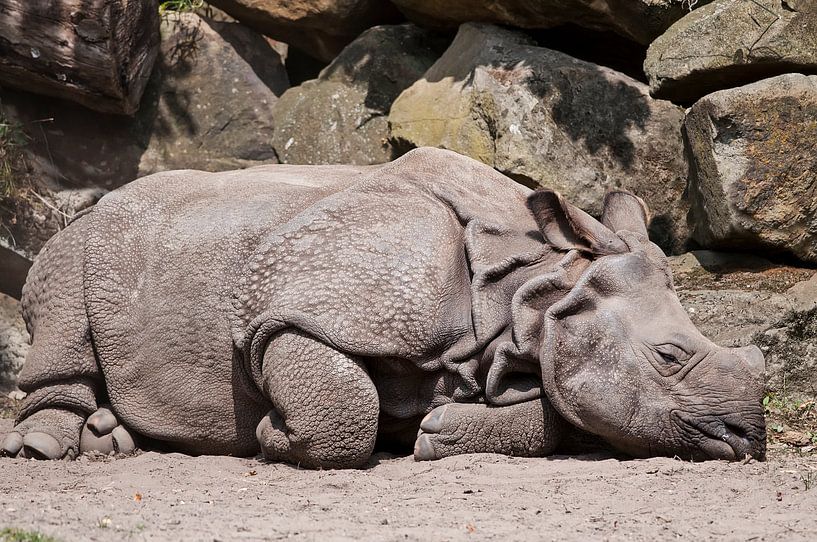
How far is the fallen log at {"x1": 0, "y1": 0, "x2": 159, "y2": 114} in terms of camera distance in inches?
334

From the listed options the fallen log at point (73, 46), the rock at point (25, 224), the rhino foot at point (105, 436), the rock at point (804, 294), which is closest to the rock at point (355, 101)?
the fallen log at point (73, 46)

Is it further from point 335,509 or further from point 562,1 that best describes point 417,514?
point 562,1

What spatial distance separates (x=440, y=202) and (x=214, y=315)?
1265 millimetres

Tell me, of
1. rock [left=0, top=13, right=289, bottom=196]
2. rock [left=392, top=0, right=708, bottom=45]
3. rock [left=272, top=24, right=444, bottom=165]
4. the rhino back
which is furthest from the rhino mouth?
rock [left=0, top=13, right=289, bottom=196]

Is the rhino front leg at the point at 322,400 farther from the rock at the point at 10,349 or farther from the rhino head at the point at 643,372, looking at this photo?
the rock at the point at 10,349

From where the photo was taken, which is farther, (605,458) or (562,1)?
(562,1)

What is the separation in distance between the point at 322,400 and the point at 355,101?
13.2 ft

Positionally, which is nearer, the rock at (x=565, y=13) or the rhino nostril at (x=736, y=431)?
the rhino nostril at (x=736, y=431)

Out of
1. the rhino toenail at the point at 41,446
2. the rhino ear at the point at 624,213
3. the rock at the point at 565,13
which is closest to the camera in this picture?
the rhino ear at the point at 624,213

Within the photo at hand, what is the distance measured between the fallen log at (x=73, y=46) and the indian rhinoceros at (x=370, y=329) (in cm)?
230

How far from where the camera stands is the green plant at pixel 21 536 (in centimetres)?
401

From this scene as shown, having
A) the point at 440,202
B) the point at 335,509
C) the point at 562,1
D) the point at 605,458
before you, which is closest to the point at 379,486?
the point at 335,509

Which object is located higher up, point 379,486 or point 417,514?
point 417,514

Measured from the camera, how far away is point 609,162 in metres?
8.10
